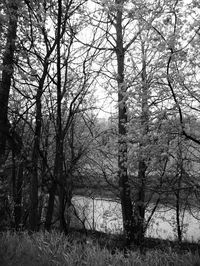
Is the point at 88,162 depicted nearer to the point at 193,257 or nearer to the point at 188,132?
the point at 188,132

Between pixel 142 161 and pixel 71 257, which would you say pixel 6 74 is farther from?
pixel 71 257

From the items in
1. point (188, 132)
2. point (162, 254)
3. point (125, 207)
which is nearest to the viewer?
point (162, 254)

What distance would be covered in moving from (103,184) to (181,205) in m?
3.15

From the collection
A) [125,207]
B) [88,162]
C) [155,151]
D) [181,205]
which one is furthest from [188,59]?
[181,205]

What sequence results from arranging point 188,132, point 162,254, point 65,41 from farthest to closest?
point 65,41 → point 188,132 → point 162,254

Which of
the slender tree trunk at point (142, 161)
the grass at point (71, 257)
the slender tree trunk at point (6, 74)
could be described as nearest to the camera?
the grass at point (71, 257)

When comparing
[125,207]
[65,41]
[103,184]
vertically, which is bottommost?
[125,207]

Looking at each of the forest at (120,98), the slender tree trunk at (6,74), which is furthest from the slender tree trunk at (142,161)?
the slender tree trunk at (6,74)

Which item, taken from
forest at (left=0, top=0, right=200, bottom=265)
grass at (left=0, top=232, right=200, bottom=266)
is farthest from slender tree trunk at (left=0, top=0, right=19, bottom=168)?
grass at (left=0, top=232, right=200, bottom=266)

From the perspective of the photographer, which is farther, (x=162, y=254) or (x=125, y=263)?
(x=162, y=254)

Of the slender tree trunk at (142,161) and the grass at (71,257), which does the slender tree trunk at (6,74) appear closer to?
the slender tree trunk at (142,161)

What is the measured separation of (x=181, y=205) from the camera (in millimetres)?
11000

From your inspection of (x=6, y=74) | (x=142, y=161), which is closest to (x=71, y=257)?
(x=142, y=161)

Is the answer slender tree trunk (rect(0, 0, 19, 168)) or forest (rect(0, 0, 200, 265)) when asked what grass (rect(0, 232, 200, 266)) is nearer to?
forest (rect(0, 0, 200, 265))
